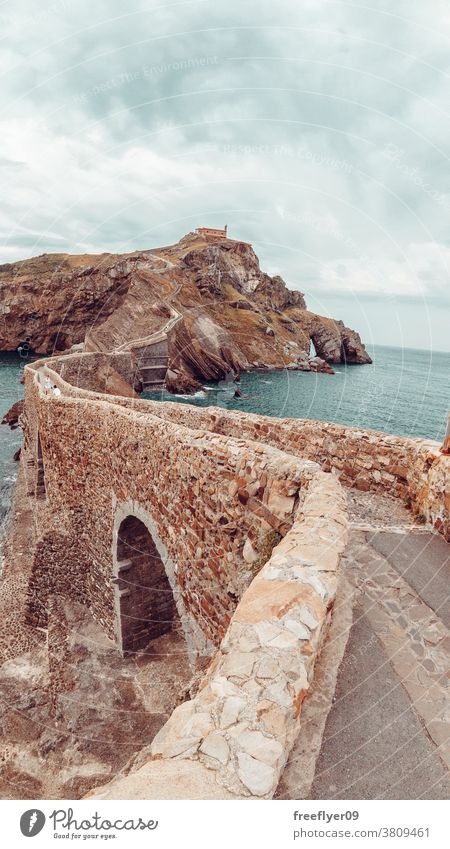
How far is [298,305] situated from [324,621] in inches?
4748

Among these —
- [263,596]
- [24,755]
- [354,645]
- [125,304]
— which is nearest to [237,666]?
[263,596]

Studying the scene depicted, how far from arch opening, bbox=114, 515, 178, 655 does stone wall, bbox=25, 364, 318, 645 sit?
2.04 feet

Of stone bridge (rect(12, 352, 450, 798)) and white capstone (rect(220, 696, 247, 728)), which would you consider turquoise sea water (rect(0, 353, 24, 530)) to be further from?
white capstone (rect(220, 696, 247, 728))

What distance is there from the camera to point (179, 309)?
74438 mm

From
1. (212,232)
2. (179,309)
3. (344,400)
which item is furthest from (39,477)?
(212,232)

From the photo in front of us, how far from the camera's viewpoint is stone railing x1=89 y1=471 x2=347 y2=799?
7.98 ft

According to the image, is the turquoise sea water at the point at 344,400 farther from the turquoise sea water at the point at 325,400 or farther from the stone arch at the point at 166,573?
the stone arch at the point at 166,573

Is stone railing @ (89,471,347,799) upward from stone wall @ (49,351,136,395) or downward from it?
downward

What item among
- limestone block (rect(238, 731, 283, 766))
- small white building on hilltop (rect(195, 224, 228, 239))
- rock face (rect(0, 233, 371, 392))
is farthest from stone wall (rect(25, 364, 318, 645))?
small white building on hilltop (rect(195, 224, 228, 239))

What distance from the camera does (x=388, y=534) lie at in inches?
265

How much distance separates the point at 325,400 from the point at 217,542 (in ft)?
202

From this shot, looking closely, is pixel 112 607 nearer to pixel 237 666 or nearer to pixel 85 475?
pixel 85 475

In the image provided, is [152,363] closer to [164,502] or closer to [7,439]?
[7,439]

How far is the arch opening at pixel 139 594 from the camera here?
492 inches
